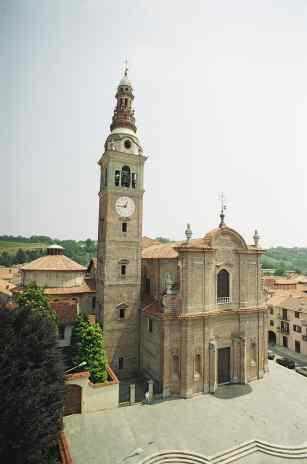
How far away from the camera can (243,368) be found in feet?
73.2

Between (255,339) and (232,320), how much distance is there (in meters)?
3.19

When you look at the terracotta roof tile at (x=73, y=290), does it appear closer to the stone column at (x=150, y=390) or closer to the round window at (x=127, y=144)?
the stone column at (x=150, y=390)

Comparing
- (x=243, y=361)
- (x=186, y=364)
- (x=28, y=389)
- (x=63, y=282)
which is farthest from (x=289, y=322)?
(x=28, y=389)

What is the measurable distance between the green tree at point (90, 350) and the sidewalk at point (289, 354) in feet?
78.2

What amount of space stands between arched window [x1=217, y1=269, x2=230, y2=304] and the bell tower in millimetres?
7187

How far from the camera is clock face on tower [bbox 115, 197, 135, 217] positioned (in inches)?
915

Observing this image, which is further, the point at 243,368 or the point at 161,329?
the point at 243,368

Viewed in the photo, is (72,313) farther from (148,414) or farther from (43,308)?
(148,414)

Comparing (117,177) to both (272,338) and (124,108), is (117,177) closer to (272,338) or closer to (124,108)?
(124,108)

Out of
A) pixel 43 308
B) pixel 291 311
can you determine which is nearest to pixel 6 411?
pixel 43 308

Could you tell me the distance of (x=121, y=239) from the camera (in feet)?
76.1

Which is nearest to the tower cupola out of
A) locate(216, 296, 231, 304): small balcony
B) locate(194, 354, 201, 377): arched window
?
locate(216, 296, 231, 304): small balcony

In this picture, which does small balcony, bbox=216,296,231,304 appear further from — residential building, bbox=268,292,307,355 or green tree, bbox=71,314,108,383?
residential building, bbox=268,292,307,355

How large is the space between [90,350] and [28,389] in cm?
897
